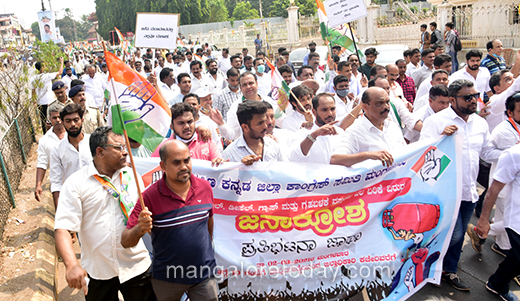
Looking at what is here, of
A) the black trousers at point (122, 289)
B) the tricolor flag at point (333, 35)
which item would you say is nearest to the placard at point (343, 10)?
Answer: the tricolor flag at point (333, 35)

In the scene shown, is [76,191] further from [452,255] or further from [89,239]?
[452,255]

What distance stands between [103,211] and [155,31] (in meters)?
4.50

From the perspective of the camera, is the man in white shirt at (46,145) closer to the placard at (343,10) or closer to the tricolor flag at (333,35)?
the placard at (343,10)

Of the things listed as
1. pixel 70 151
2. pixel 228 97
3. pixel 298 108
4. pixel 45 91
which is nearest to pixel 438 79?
pixel 298 108

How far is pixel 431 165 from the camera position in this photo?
395 centimetres

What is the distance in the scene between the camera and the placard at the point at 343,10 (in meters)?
7.43

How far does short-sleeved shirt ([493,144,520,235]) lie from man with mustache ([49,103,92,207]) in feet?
13.5

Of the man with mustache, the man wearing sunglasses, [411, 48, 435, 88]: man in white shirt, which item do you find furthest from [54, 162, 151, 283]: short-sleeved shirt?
[411, 48, 435, 88]: man in white shirt

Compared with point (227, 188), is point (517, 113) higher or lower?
higher

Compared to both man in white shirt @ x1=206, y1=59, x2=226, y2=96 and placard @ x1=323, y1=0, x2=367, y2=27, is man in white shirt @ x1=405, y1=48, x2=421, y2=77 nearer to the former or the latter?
placard @ x1=323, y1=0, x2=367, y2=27

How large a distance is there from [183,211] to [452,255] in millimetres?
2852

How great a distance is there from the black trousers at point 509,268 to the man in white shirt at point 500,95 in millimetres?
2395

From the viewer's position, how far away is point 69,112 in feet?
15.4

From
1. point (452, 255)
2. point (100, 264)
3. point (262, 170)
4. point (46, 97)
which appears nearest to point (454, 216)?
point (452, 255)
